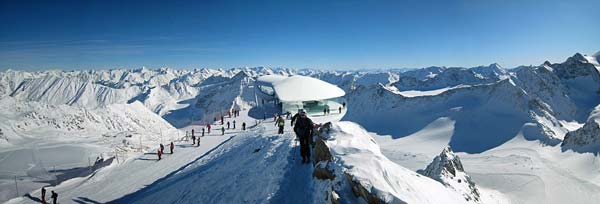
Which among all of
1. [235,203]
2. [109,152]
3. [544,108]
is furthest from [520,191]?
[109,152]

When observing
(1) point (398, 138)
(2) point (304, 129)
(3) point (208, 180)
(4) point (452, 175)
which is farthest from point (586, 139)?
(3) point (208, 180)

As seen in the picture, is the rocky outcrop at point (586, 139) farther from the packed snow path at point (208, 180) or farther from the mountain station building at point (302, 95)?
the packed snow path at point (208, 180)

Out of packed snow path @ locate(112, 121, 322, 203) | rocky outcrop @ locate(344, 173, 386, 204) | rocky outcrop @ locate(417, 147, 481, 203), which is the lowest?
rocky outcrop @ locate(417, 147, 481, 203)

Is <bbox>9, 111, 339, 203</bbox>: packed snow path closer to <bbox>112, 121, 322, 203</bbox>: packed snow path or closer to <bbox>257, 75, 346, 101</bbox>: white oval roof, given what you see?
<bbox>112, 121, 322, 203</bbox>: packed snow path

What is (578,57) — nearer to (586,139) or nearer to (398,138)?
(586,139)

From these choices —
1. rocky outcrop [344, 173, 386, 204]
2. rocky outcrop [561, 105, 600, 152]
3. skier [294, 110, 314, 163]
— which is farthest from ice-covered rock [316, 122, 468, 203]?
rocky outcrop [561, 105, 600, 152]

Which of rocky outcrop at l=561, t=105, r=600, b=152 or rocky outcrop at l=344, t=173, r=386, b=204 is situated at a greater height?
rocky outcrop at l=344, t=173, r=386, b=204
